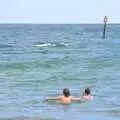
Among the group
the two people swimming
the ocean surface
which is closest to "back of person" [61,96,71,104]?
the two people swimming

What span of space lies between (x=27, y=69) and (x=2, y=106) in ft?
52.9

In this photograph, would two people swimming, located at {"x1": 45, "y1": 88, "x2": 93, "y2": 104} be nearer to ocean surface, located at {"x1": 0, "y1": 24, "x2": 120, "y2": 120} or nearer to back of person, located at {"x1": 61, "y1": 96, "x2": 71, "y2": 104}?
back of person, located at {"x1": 61, "y1": 96, "x2": 71, "y2": 104}

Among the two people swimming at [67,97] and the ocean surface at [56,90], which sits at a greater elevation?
the two people swimming at [67,97]

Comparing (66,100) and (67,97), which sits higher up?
(67,97)

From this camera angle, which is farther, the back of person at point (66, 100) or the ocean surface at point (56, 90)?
the back of person at point (66, 100)

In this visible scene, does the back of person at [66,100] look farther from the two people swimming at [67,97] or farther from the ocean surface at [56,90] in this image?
the ocean surface at [56,90]

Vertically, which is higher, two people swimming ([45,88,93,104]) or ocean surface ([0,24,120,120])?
two people swimming ([45,88,93,104])

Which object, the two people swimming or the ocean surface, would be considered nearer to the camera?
the ocean surface

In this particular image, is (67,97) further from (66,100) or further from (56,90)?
(56,90)

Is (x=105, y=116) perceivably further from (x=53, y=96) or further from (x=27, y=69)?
(x=27, y=69)

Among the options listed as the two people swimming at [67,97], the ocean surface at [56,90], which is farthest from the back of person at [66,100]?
the ocean surface at [56,90]

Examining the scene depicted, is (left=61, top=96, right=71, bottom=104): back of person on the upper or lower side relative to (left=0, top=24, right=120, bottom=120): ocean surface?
upper

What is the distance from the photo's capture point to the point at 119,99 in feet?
77.5

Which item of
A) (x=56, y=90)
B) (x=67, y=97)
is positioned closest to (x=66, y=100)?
(x=67, y=97)
